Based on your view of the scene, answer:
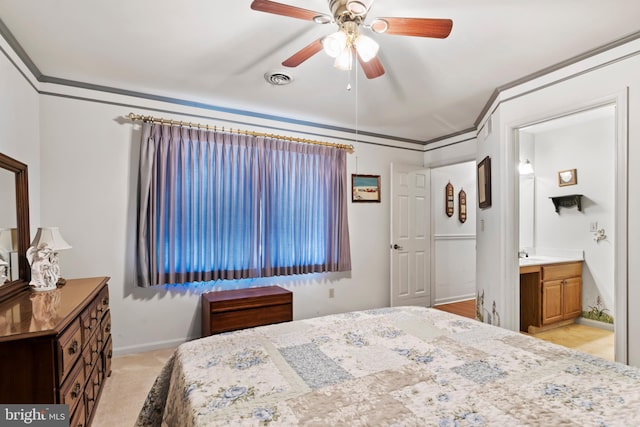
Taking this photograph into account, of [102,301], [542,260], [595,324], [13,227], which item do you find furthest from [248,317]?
[595,324]

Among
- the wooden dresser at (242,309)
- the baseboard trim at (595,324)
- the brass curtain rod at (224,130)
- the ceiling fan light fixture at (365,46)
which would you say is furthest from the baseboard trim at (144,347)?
the baseboard trim at (595,324)

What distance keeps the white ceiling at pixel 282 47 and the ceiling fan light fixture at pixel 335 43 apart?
0.31 m

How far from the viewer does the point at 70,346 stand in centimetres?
157

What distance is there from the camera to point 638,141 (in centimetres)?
206

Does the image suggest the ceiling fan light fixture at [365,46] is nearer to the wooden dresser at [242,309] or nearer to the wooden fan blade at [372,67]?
the wooden fan blade at [372,67]

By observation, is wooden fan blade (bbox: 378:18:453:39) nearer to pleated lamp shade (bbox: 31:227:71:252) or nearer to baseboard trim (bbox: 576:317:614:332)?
pleated lamp shade (bbox: 31:227:71:252)

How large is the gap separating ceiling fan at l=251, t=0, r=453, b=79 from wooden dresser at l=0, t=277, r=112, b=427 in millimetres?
1731

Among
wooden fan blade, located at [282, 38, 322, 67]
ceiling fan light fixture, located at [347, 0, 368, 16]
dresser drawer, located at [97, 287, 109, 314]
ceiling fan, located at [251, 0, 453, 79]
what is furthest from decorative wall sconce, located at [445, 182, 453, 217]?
dresser drawer, located at [97, 287, 109, 314]

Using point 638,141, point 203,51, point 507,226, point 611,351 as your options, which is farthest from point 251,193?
point 611,351

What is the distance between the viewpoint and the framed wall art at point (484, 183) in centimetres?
321

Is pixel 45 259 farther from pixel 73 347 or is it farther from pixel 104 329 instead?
pixel 73 347

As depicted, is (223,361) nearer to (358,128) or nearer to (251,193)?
(251,193)

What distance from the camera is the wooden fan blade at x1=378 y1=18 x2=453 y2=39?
1.50 meters

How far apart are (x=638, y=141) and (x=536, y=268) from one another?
1.95 meters
